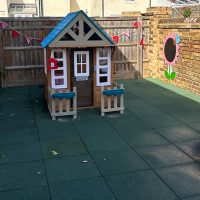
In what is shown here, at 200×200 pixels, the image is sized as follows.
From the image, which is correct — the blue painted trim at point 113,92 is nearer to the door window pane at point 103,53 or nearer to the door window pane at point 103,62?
the door window pane at point 103,62

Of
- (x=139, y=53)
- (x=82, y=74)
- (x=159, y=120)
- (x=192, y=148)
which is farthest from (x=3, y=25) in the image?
(x=192, y=148)

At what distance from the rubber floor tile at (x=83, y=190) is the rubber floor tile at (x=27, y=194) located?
Answer: 5.0 inches

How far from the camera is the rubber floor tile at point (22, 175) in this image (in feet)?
17.3

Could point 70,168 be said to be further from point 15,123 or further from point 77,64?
point 77,64

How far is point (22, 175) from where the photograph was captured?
18.4ft

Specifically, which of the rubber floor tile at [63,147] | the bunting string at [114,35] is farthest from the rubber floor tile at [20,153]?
the bunting string at [114,35]

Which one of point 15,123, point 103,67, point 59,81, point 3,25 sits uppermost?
point 3,25

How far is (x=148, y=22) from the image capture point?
48.4 ft

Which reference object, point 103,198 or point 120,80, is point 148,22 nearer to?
point 120,80

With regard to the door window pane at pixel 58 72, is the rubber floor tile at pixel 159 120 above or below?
below

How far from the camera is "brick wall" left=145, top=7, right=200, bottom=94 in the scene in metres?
11.6

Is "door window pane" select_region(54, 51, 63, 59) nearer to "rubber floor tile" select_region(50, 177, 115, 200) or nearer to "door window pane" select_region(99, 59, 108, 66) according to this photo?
"door window pane" select_region(99, 59, 108, 66)

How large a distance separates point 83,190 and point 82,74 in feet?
16.9

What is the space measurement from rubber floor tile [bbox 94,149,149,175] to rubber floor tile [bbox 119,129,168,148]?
0.46 m
